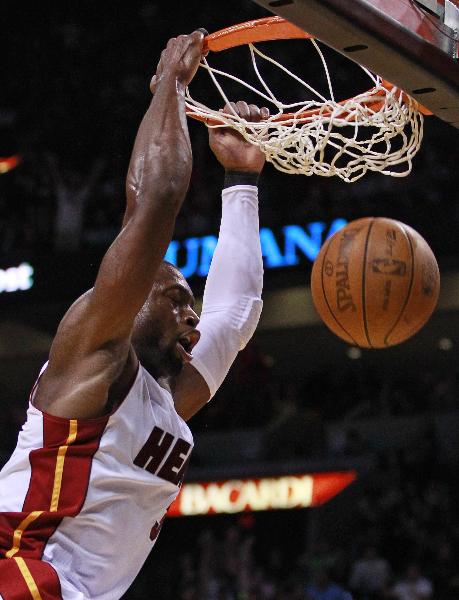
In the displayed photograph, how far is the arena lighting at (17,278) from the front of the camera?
43.8 feet

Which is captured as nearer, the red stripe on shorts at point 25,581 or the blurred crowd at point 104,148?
the red stripe on shorts at point 25,581

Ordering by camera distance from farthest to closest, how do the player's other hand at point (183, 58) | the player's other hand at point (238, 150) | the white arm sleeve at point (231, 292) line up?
the player's other hand at point (238, 150) → the white arm sleeve at point (231, 292) → the player's other hand at point (183, 58)

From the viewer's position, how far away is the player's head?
269cm

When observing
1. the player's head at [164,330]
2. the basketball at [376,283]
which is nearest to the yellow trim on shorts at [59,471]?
the player's head at [164,330]

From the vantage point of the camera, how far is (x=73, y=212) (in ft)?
43.3

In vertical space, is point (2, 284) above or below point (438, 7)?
below

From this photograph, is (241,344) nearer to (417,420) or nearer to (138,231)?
(138,231)

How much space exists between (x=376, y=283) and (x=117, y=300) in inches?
92.3

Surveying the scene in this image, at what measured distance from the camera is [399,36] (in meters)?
2.55

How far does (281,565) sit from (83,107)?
20.9ft

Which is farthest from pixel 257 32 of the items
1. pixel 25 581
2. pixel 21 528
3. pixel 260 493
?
pixel 260 493

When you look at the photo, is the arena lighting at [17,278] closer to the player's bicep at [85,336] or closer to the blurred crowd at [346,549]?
the blurred crowd at [346,549]

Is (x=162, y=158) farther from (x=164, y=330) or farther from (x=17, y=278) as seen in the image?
(x=17, y=278)

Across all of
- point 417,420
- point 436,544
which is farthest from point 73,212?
point 436,544
